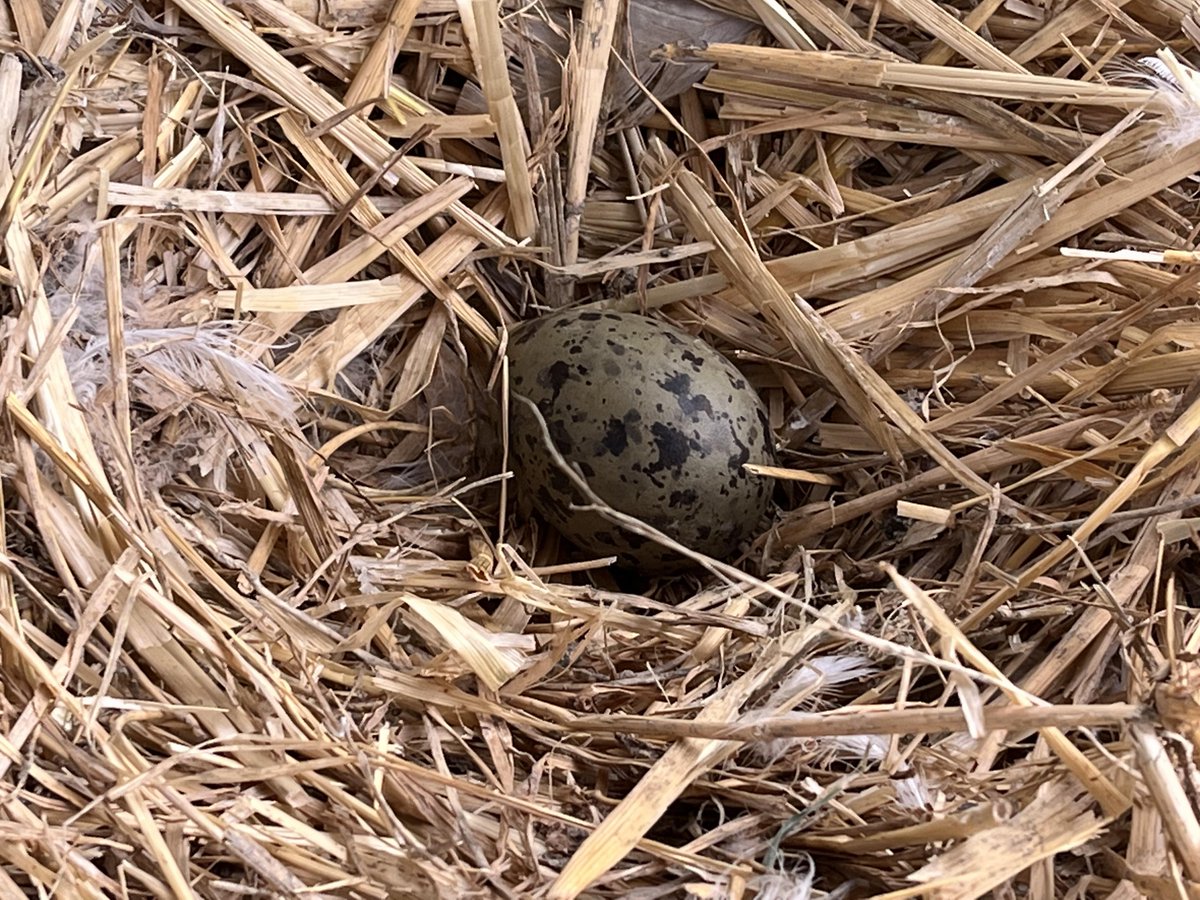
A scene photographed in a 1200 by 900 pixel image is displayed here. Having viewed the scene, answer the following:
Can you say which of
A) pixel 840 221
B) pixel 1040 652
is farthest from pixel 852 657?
pixel 840 221

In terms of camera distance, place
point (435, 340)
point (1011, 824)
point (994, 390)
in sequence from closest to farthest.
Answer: point (1011, 824) → point (994, 390) → point (435, 340)

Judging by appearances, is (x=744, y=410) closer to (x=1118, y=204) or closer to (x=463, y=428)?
(x=463, y=428)

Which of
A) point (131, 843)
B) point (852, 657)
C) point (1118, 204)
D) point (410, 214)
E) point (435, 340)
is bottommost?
point (131, 843)

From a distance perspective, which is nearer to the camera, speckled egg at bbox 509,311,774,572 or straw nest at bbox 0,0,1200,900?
straw nest at bbox 0,0,1200,900

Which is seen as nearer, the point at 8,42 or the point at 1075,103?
the point at 8,42
